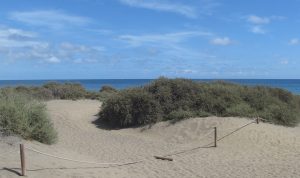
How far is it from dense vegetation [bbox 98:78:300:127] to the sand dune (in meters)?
0.78

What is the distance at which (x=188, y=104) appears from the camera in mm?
21266

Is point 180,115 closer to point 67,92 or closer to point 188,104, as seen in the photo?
point 188,104

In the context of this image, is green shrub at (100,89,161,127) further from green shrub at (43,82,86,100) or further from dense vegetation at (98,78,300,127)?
green shrub at (43,82,86,100)

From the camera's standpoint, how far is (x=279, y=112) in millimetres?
20578

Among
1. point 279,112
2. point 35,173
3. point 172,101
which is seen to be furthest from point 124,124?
point 35,173

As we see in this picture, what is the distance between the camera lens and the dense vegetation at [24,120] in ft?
42.9

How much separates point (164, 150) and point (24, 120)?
5.45m

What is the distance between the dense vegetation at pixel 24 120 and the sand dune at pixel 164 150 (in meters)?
0.40

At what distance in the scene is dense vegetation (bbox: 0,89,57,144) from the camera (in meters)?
13.1

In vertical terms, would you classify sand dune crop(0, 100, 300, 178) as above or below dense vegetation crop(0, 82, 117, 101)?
below

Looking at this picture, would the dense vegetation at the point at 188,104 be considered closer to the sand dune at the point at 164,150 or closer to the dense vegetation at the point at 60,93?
the sand dune at the point at 164,150

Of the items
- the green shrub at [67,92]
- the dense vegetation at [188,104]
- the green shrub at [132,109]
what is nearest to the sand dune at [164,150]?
the green shrub at [132,109]

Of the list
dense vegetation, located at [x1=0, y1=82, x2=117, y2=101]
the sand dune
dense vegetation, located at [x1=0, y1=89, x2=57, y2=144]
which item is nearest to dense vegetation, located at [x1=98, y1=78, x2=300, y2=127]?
the sand dune

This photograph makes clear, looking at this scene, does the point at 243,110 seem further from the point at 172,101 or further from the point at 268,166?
the point at 268,166
